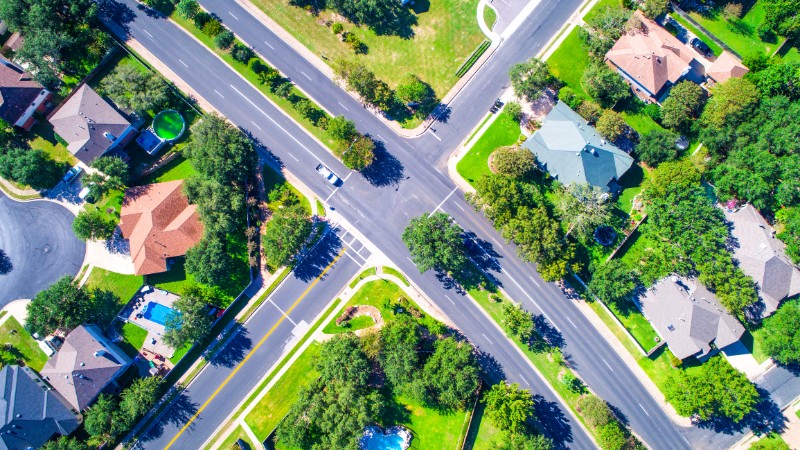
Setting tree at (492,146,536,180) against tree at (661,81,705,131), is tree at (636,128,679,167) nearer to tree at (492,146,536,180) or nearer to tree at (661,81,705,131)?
tree at (661,81,705,131)

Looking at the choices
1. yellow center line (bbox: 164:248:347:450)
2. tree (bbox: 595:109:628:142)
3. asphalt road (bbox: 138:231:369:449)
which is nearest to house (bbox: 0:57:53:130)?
asphalt road (bbox: 138:231:369:449)

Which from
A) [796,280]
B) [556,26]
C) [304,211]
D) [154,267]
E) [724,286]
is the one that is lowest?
[154,267]

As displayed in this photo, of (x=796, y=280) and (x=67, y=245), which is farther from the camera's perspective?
(x=67, y=245)

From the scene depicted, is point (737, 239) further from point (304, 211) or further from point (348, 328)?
point (304, 211)

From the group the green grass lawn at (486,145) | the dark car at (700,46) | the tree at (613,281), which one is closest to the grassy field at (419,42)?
the green grass lawn at (486,145)

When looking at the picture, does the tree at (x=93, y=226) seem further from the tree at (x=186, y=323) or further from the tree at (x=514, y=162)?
the tree at (x=514, y=162)

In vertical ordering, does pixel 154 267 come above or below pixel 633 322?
below

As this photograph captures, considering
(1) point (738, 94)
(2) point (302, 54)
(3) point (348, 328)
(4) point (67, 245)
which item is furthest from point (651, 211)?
(4) point (67, 245)
